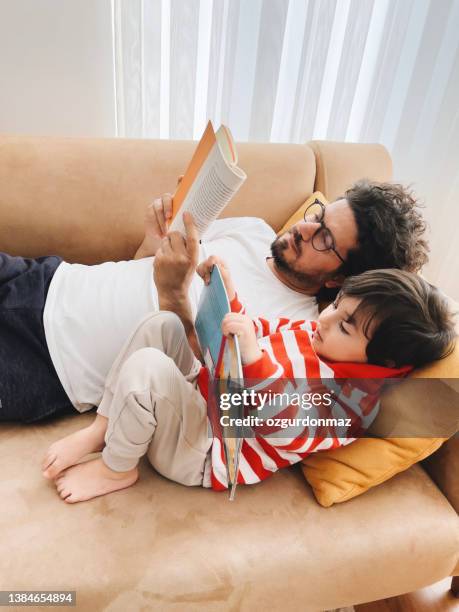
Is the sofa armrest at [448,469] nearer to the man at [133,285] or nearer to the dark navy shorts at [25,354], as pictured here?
the man at [133,285]

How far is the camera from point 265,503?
80cm

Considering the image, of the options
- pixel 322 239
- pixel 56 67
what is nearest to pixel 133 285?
pixel 322 239

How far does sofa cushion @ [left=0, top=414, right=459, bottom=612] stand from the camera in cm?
68

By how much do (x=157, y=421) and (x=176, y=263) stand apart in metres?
0.34

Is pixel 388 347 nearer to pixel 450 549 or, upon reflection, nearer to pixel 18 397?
pixel 450 549

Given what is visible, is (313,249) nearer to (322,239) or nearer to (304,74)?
(322,239)

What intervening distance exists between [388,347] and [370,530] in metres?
0.35

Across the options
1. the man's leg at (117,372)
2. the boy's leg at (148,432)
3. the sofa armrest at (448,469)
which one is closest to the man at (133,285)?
the man's leg at (117,372)

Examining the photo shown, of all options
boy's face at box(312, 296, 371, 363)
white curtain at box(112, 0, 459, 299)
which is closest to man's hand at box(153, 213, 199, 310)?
boy's face at box(312, 296, 371, 363)

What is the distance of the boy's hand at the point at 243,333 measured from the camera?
2.23ft

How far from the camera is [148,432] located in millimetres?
758

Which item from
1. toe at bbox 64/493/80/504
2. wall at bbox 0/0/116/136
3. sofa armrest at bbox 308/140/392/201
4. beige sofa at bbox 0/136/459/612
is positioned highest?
wall at bbox 0/0/116/136

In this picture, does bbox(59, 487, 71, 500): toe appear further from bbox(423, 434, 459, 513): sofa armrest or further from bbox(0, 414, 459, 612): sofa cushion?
bbox(423, 434, 459, 513): sofa armrest

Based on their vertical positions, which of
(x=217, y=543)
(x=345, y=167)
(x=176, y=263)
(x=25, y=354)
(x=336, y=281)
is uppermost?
(x=345, y=167)
